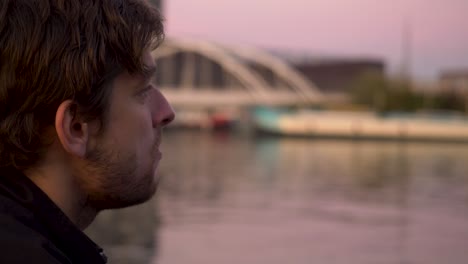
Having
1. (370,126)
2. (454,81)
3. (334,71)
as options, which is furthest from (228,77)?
(370,126)

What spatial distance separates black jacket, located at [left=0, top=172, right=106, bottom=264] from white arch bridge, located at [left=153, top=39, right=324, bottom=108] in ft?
200

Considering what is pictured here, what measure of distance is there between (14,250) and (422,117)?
147 feet

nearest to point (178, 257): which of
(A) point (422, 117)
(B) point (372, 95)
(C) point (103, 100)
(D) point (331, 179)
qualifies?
(C) point (103, 100)

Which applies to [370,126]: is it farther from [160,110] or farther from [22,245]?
[22,245]

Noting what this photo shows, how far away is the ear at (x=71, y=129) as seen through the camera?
2.76 ft

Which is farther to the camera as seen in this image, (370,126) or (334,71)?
(334,71)

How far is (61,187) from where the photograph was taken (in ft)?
2.87

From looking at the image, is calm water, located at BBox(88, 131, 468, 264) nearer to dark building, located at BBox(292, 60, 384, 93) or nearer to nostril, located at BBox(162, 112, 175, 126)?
nostril, located at BBox(162, 112, 175, 126)

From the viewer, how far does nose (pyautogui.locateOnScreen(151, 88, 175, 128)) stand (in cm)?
94

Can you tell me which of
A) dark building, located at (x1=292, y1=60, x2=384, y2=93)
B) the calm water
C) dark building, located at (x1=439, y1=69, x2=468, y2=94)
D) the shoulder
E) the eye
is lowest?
dark building, located at (x1=292, y1=60, x2=384, y2=93)

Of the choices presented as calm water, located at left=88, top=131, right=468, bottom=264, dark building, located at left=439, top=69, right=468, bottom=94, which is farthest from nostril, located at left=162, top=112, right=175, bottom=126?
dark building, located at left=439, top=69, right=468, bottom=94

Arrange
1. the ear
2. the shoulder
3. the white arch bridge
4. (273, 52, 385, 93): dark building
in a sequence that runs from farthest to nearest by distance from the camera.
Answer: (273, 52, 385, 93): dark building → the white arch bridge → the ear → the shoulder

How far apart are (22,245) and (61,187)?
146 mm

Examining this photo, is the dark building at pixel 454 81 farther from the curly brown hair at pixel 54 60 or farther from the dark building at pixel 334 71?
the curly brown hair at pixel 54 60
